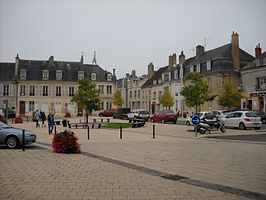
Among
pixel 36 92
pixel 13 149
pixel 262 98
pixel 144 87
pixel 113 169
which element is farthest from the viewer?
pixel 144 87

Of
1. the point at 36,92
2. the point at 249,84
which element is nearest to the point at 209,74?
the point at 249,84

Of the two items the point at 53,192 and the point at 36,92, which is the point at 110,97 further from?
the point at 53,192

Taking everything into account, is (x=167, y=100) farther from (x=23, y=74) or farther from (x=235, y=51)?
(x=23, y=74)

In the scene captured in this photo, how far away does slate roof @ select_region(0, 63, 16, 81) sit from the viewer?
58.9 m

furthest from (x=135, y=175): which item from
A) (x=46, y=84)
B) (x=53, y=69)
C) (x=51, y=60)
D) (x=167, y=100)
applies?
(x=51, y=60)

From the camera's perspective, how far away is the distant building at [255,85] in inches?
1465

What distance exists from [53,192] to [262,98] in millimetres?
35345

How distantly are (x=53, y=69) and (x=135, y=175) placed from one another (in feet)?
186

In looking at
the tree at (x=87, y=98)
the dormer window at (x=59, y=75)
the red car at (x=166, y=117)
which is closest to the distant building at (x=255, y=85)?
the red car at (x=166, y=117)

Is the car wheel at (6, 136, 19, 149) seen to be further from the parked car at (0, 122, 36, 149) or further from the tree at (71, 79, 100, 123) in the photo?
the tree at (71, 79, 100, 123)

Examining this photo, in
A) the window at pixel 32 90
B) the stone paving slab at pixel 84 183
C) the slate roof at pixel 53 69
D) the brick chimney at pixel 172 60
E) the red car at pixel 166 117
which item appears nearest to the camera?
the stone paving slab at pixel 84 183

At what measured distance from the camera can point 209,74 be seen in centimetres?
4600

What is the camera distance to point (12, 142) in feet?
44.4

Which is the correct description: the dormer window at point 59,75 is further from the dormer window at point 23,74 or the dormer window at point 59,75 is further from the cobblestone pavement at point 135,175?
the cobblestone pavement at point 135,175
